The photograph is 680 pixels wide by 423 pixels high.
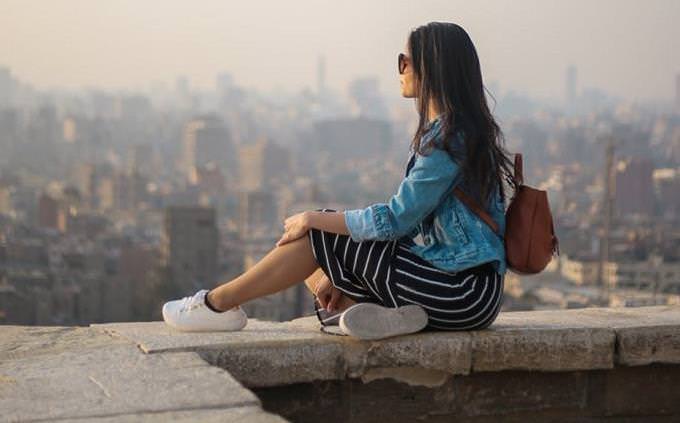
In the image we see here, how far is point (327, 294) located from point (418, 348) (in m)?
0.30

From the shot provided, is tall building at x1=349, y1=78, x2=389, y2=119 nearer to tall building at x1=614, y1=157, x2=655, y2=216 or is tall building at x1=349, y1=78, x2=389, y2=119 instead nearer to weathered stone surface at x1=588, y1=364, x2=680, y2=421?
tall building at x1=614, y1=157, x2=655, y2=216

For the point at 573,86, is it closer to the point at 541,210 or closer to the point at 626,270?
the point at 626,270

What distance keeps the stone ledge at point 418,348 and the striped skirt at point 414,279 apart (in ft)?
0.18

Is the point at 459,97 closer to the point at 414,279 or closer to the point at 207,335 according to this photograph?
the point at 414,279

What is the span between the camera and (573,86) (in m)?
99.9

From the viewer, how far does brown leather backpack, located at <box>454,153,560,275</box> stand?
8.60ft

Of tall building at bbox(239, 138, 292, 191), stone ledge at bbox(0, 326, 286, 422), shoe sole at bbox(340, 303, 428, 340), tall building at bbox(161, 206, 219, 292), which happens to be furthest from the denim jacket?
tall building at bbox(239, 138, 292, 191)

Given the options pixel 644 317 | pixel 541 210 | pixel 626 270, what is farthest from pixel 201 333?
pixel 626 270

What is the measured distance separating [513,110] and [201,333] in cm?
8867

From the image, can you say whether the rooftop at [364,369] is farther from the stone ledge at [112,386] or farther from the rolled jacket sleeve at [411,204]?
the rolled jacket sleeve at [411,204]

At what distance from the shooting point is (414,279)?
260 centimetres

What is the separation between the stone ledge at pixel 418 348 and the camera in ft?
8.09

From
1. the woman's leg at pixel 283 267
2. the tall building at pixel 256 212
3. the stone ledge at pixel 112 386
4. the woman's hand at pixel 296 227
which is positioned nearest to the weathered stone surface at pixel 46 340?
the stone ledge at pixel 112 386

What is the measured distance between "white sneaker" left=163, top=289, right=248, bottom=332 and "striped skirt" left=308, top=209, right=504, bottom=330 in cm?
24
